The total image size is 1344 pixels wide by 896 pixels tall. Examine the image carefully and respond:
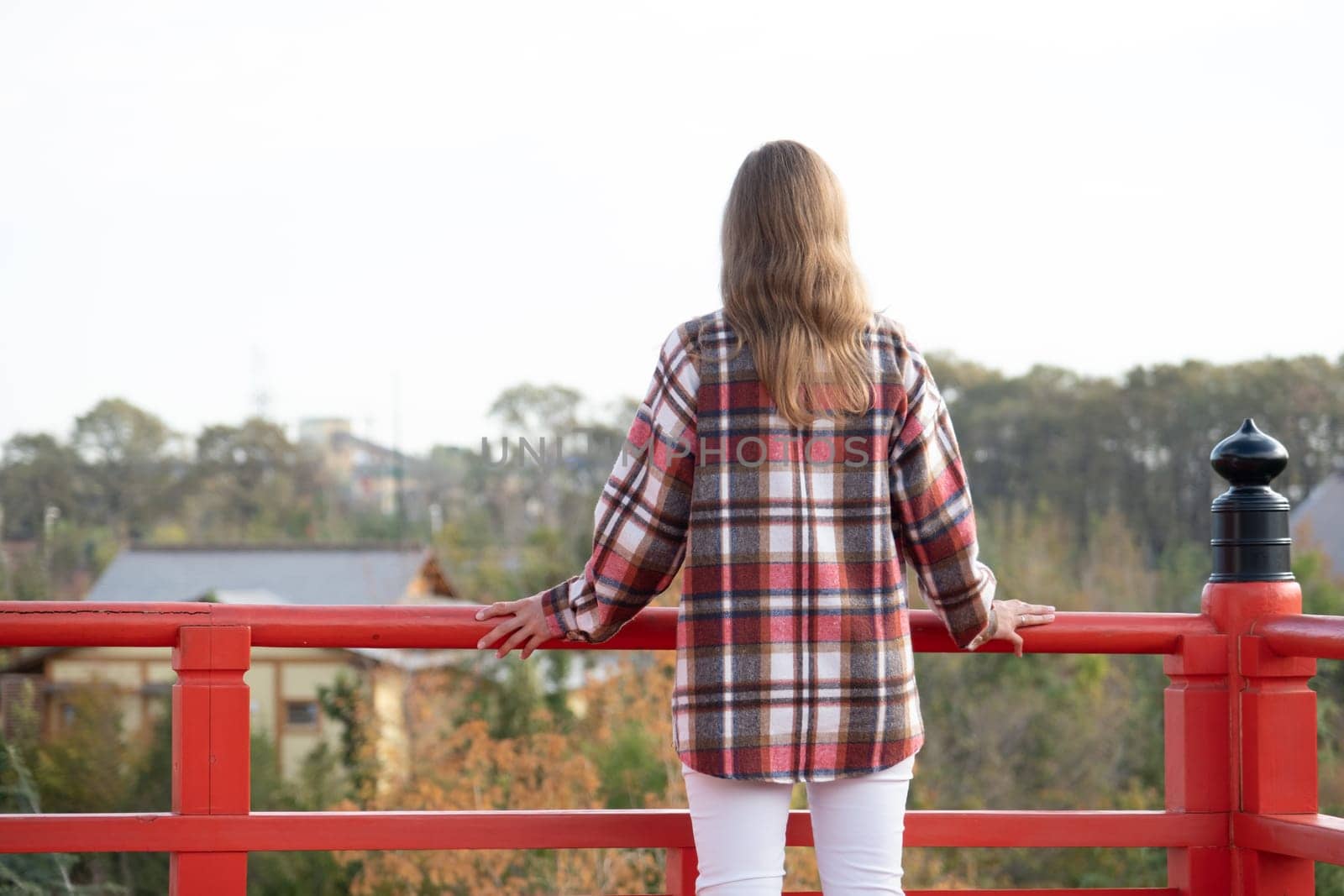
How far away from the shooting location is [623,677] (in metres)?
15.8

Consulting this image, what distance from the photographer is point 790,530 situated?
172 cm

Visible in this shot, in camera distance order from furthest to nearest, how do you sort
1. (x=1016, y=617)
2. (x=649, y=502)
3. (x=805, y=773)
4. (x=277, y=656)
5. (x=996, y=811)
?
→ 1. (x=277, y=656)
2. (x=996, y=811)
3. (x=1016, y=617)
4. (x=649, y=502)
5. (x=805, y=773)

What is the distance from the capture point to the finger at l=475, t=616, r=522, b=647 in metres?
1.99

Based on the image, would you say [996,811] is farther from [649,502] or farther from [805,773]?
[649,502]

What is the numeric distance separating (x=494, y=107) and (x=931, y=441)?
45402 millimetres

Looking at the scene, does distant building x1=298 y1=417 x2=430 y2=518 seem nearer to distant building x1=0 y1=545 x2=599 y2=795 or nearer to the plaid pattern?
distant building x1=0 y1=545 x2=599 y2=795

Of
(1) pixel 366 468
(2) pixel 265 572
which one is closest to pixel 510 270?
(1) pixel 366 468

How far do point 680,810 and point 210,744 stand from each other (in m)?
0.74

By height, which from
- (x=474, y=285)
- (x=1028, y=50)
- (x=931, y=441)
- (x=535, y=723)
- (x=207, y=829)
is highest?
(x=1028, y=50)

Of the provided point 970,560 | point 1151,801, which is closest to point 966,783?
point 1151,801

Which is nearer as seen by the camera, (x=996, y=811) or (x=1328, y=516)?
(x=996, y=811)

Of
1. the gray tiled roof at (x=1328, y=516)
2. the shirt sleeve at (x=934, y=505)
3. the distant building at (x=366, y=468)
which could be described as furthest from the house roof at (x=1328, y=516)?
the shirt sleeve at (x=934, y=505)

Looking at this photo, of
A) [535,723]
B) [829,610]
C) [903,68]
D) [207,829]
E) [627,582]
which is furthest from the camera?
[903,68]

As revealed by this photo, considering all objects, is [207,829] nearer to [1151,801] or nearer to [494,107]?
[1151,801]
